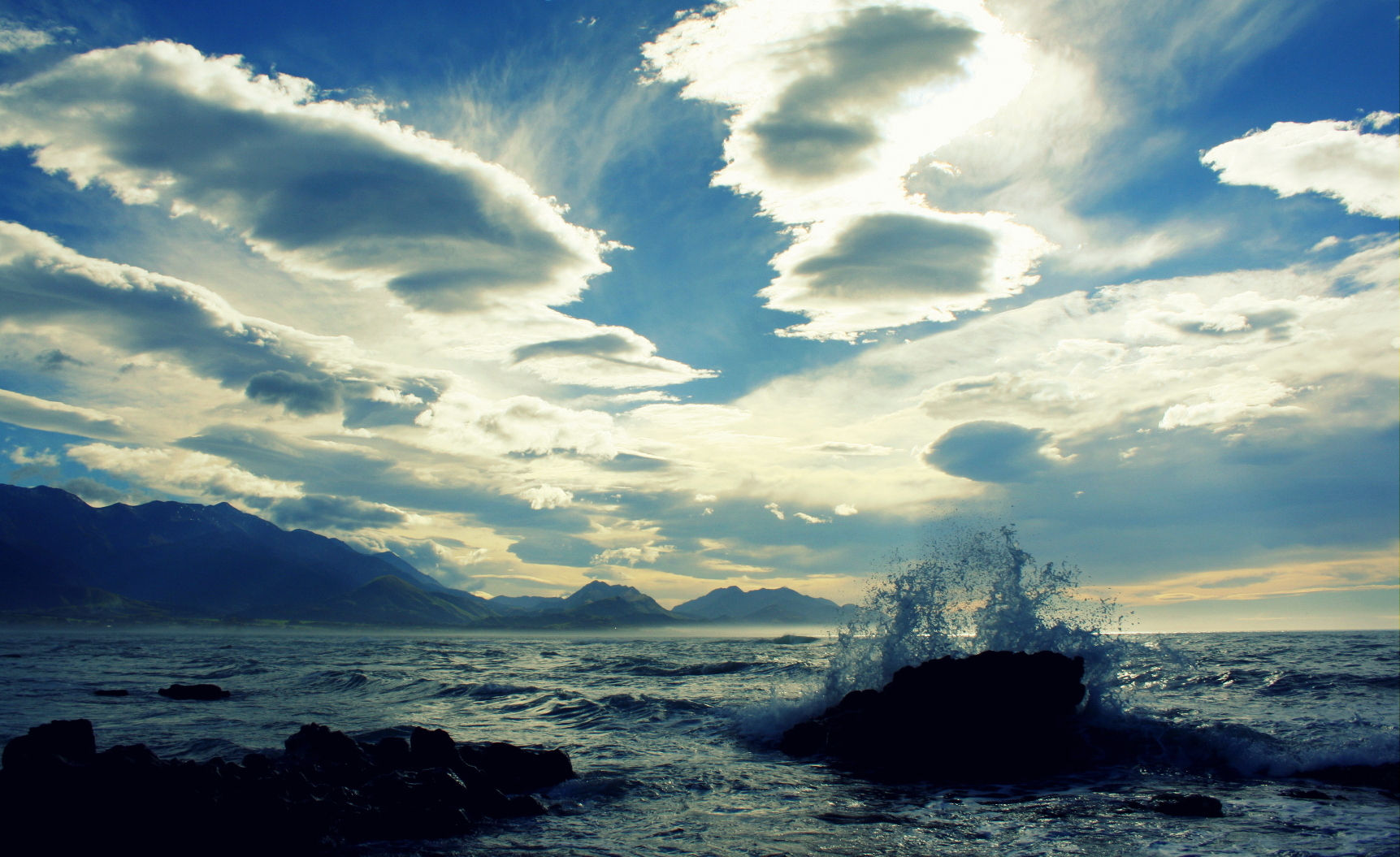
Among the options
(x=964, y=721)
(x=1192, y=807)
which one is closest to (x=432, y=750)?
(x=964, y=721)

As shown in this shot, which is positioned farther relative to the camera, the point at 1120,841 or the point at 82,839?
the point at 1120,841

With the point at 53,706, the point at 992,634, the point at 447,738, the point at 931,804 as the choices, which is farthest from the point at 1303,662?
the point at 53,706

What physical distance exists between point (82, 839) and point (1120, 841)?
1662cm

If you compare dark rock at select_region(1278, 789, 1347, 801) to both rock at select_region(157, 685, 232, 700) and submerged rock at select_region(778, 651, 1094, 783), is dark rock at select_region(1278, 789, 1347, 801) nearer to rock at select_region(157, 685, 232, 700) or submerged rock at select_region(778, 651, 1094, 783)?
submerged rock at select_region(778, 651, 1094, 783)

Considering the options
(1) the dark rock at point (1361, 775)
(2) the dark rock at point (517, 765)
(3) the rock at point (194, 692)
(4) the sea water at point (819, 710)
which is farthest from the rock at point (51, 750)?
(1) the dark rock at point (1361, 775)

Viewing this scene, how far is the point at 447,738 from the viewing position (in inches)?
611

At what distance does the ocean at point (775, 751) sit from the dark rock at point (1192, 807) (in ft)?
0.91

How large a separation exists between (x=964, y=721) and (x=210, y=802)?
17.9m

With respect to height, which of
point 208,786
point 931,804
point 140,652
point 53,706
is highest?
point 208,786

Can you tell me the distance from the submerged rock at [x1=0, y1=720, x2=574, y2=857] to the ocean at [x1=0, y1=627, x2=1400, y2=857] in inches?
36.6

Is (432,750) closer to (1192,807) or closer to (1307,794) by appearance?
(1192,807)

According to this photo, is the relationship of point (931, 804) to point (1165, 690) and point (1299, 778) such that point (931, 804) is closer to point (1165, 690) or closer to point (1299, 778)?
point (1299, 778)

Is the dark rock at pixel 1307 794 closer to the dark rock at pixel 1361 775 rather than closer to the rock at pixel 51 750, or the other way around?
the dark rock at pixel 1361 775

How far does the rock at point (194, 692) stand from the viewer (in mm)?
30109
